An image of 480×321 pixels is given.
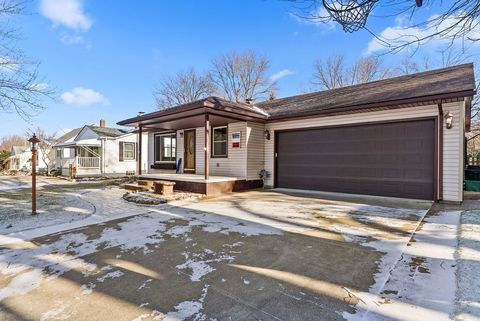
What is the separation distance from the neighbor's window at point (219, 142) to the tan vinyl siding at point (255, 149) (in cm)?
128

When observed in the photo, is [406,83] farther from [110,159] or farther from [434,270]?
[110,159]

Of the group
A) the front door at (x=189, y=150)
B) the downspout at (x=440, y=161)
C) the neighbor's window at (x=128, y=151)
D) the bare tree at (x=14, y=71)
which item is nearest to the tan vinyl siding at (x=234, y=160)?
the front door at (x=189, y=150)

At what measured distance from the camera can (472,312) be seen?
2049mm

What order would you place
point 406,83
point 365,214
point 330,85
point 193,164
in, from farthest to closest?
point 330,85 < point 193,164 < point 406,83 < point 365,214

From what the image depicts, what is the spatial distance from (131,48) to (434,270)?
1749 centimetres

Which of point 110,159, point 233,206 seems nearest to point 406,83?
point 233,206

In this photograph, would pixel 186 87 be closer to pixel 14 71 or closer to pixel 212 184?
pixel 212 184

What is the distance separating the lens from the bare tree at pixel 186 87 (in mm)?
30078

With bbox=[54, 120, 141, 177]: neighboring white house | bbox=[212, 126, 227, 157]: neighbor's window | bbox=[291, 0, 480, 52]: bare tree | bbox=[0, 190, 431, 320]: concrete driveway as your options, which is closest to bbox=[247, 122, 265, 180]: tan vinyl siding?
bbox=[212, 126, 227, 157]: neighbor's window

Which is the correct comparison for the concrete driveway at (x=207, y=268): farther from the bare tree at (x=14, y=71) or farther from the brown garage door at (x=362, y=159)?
the bare tree at (x=14, y=71)

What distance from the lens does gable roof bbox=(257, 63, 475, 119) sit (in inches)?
256

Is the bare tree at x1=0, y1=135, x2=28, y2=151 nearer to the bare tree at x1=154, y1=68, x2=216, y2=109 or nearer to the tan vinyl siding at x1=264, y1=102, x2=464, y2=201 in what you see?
the bare tree at x1=154, y1=68, x2=216, y2=109

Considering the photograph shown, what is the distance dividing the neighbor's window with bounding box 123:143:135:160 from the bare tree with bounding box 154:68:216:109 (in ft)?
36.0

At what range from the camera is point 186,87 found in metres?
30.4
